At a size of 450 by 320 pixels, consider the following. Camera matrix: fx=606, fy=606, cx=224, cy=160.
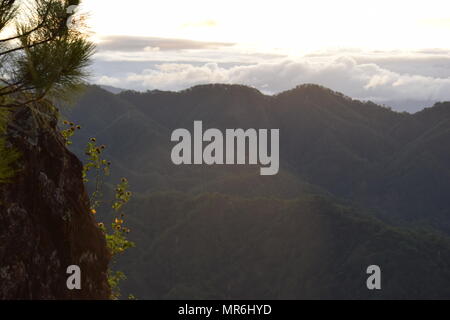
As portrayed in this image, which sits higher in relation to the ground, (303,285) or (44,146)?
(303,285)

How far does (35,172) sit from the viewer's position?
1404cm

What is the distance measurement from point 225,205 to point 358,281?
154 feet

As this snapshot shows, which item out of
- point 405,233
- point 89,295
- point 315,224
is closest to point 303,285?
point 315,224

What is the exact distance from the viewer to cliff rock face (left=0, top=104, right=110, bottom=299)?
13.1 m

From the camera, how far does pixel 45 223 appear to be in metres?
14.0

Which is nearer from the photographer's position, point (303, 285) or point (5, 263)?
point (5, 263)

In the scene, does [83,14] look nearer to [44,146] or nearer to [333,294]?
[44,146]

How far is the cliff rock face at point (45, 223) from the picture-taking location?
13070mm
